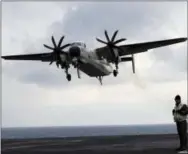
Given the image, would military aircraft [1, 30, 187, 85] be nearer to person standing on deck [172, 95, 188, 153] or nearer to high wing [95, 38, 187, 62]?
high wing [95, 38, 187, 62]

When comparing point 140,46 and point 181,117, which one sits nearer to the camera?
point 181,117

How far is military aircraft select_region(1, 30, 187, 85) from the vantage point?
41125 mm

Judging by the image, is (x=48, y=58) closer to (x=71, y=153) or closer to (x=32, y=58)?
(x=32, y=58)

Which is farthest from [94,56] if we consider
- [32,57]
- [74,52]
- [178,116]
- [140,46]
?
[178,116]

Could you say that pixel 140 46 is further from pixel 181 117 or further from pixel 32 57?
pixel 181 117

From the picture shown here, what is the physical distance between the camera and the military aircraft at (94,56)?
4112cm

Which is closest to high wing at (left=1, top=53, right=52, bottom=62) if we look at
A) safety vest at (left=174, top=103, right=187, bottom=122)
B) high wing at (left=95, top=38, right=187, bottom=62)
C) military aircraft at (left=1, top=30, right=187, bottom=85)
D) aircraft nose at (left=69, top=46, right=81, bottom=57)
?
military aircraft at (left=1, top=30, right=187, bottom=85)

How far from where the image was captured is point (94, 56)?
44.1m

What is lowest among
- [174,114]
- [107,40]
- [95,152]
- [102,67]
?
[95,152]

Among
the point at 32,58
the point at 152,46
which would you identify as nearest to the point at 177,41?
the point at 152,46

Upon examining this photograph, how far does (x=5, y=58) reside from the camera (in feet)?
180

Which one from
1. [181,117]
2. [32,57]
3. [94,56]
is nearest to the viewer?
[181,117]

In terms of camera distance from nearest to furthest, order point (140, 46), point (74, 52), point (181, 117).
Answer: point (181, 117) → point (74, 52) → point (140, 46)

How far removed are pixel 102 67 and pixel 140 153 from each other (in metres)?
28.9
